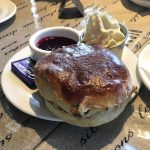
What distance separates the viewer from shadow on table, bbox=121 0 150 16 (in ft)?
3.82

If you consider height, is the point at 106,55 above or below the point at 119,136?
above

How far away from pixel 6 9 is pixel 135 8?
49 centimetres

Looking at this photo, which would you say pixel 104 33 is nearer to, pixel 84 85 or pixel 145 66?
pixel 145 66

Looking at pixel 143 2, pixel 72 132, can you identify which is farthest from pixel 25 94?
pixel 143 2

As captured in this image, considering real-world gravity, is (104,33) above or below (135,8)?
above

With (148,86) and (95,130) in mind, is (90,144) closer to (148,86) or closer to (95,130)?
(95,130)

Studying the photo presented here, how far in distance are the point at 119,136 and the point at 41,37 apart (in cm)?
36

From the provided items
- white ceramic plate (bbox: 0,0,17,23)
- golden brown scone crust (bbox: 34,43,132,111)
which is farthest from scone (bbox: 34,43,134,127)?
white ceramic plate (bbox: 0,0,17,23)

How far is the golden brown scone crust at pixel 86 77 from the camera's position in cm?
58

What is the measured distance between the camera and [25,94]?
0.72 m

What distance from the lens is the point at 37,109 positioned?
677mm

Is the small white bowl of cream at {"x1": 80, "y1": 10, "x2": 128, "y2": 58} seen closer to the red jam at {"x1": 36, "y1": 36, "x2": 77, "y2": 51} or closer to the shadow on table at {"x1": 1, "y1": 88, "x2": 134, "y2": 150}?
the red jam at {"x1": 36, "y1": 36, "x2": 77, "y2": 51}

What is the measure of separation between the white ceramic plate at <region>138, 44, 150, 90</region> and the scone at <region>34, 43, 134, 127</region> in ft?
0.33

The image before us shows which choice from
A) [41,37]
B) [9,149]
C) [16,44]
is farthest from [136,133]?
[16,44]
